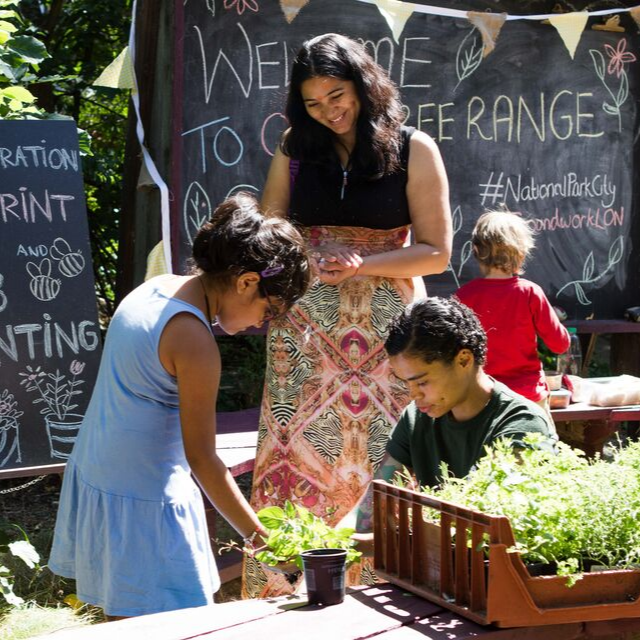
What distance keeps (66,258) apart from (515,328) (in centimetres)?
171

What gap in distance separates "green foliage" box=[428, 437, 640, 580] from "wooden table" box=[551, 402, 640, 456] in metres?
2.98

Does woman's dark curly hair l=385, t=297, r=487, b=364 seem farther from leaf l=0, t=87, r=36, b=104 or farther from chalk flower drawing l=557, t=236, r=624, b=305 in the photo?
chalk flower drawing l=557, t=236, r=624, b=305

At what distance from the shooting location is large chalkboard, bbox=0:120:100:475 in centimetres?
393

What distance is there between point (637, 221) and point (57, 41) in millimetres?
3581

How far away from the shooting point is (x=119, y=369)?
7.85 ft

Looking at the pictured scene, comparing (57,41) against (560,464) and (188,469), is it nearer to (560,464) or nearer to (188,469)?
(188,469)

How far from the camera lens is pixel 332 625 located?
1.87 metres

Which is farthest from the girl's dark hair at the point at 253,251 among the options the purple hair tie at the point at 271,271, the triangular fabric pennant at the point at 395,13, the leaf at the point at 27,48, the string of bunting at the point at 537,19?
the string of bunting at the point at 537,19

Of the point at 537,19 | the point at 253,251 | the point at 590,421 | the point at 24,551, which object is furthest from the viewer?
the point at 537,19

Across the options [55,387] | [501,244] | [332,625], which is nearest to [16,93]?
[55,387]

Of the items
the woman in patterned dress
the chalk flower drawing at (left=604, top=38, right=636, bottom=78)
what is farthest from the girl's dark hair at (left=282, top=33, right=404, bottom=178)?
the chalk flower drawing at (left=604, top=38, right=636, bottom=78)

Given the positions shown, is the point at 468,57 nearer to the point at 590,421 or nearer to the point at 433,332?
the point at 590,421

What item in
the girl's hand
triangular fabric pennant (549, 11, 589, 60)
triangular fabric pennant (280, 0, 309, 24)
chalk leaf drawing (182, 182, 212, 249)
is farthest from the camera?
triangular fabric pennant (549, 11, 589, 60)

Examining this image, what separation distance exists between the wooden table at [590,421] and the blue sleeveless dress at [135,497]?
2.80m
